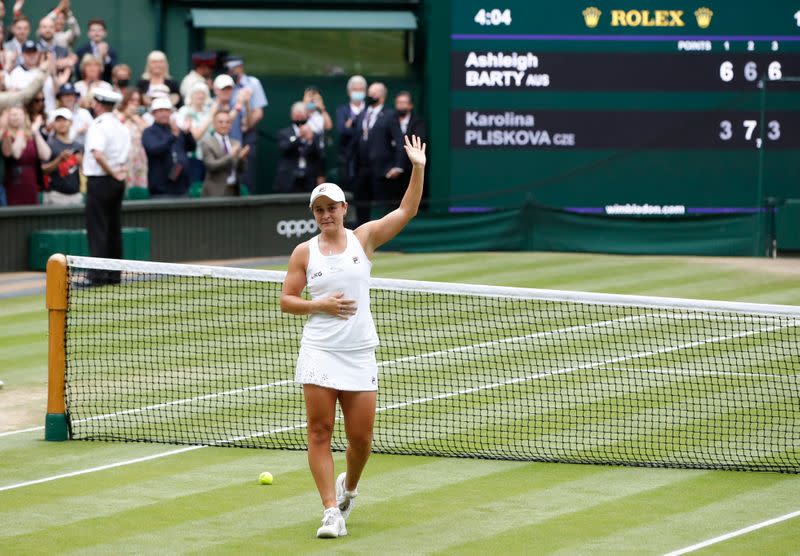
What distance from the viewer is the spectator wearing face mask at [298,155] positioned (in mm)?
24703

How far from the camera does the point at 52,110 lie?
23094 millimetres

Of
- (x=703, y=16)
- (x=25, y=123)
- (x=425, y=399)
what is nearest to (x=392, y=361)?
(x=425, y=399)

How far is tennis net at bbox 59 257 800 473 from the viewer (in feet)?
38.4

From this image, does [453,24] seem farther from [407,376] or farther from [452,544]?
[452,544]

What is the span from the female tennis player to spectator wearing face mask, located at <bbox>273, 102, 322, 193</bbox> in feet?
51.3

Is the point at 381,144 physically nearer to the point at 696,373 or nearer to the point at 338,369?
the point at 696,373

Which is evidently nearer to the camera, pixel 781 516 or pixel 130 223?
pixel 781 516

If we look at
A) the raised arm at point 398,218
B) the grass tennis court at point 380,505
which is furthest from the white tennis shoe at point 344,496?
the raised arm at point 398,218

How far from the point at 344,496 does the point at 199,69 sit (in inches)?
638

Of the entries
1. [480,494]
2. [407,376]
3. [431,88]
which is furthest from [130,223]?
[480,494]

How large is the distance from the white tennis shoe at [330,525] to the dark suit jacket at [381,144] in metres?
16.0

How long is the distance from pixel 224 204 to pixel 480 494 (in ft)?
44.2

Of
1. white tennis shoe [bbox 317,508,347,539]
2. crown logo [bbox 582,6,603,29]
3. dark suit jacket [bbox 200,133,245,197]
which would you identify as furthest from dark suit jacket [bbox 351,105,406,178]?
white tennis shoe [bbox 317,508,347,539]

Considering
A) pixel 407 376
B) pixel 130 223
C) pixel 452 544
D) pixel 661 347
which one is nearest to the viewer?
pixel 452 544
